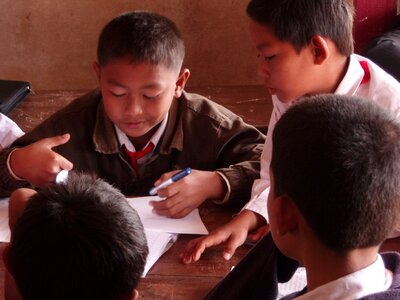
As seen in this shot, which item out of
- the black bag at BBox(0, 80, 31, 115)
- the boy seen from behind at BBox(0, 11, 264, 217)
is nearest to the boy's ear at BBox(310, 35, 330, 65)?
the boy seen from behind at BBox(0, 11, 264, 217)

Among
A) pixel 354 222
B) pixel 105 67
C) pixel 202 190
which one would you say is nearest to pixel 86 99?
pixel 105 67

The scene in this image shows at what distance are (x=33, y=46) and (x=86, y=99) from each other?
151cm

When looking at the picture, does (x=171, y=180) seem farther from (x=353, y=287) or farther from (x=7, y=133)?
(x=353, y=287)

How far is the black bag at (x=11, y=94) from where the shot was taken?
2.39 meters

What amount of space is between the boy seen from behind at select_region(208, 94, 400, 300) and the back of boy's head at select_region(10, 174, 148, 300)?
0.26 metres

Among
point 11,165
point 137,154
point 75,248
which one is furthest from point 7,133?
point 75,248

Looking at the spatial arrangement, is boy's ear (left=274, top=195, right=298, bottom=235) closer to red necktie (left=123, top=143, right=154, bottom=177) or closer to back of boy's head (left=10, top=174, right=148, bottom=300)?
back of boy's head (left=10, top=174, right=148, bottom=300)

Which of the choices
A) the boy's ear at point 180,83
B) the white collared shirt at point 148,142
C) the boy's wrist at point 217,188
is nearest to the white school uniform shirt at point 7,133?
the white collared shirt at point 148,142

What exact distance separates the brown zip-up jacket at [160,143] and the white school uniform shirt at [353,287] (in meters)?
0.87

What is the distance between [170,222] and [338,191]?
0.70 m

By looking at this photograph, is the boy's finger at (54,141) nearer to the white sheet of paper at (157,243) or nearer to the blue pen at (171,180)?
the blue pen at (171,180)

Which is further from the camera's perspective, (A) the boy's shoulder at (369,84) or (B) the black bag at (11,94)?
(B) the black bag at (11,94)

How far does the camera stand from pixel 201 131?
6.16 feet

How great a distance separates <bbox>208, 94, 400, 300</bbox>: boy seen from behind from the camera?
3.01ft
